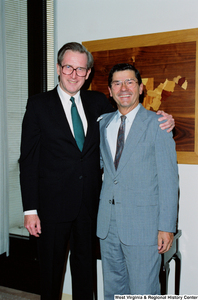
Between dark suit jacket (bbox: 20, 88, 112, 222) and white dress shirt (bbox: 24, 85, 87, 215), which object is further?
white dress shirt (bbox: 24, 85, 87, 215)

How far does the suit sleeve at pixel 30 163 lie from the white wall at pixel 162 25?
1.09m

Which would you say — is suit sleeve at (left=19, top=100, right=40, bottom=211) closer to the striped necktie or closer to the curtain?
the striped necktie

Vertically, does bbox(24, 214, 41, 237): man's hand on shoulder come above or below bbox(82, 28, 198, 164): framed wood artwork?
below

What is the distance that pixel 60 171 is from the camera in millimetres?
1841

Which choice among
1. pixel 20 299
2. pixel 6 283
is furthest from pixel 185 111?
pixel 6 283

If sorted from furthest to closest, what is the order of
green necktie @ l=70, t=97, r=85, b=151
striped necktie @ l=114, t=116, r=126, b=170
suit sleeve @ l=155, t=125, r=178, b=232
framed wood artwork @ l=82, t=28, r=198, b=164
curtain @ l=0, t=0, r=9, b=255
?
curtain @ l=0, t=0, r=9, b=255 < framed wood artwork @ l=82, t=28, r=198, b=164 < green necktie @ l=70, t=97, r=85, b=151 < striped necktie @ l=114, t=116, r=126, b=170 < suit sleeve @ l=155, t=125, r=178, b=232

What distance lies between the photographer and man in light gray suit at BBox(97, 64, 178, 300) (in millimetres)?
1662

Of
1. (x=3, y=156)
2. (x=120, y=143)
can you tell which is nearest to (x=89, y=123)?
(x=120, y=143)

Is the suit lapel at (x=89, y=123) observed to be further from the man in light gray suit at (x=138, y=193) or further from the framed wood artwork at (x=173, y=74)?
the framed wood artwork at (x=173, y=74)

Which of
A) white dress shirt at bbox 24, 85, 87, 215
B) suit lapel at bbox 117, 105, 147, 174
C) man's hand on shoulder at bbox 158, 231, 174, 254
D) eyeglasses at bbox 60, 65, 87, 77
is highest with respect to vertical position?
eyeglasses at bbox 60, 65, 87, 77

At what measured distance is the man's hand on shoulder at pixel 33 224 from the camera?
6.11 ft

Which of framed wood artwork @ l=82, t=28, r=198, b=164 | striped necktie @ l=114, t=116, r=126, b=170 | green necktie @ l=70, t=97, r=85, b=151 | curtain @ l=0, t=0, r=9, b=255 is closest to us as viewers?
striped necktie @ l=114, t=116, r=126, b=170

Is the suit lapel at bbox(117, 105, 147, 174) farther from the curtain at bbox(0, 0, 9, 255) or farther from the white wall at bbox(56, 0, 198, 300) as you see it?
the curtain at bbox(0, 0, 9, 255)

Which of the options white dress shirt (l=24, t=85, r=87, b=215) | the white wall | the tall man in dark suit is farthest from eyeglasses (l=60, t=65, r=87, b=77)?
A: the white wall
